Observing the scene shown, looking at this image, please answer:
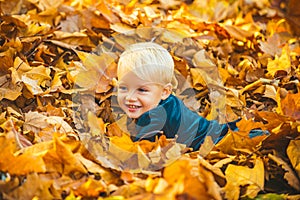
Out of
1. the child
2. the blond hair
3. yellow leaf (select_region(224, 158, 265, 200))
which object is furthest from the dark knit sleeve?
yellow leaf (select_region(224, 158, 265, 200))

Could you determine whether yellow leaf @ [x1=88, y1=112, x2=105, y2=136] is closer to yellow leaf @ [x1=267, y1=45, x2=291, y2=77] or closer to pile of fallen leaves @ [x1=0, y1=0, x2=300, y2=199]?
pile of fallen leaves @ [x1=0, y1=0, x2=300, y2=199]

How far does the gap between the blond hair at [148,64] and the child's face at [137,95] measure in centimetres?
2

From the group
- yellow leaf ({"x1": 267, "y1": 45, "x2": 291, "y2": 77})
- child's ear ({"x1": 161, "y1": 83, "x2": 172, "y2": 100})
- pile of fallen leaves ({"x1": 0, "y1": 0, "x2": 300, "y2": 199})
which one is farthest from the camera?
yellow leaf ({"x1": 267, "y1": 45, "x2": 291, "y2": 77})

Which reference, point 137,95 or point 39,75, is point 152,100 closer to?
point 137,95

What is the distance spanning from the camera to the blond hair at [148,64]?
197 centimetres

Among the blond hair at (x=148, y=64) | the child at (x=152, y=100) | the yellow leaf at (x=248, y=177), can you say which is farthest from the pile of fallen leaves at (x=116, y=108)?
the blond hair at (x=148, y=64)

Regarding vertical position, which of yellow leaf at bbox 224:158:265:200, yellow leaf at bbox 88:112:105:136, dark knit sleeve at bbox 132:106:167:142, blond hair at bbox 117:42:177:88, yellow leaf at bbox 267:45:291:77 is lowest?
yellow leaf at bbox 267:45:291:77

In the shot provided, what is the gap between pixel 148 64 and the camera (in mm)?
1975

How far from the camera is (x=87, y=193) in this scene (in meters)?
1.53

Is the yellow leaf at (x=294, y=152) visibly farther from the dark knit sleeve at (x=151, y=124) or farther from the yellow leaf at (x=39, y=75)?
the yellow leaf at (x=39, y=75)

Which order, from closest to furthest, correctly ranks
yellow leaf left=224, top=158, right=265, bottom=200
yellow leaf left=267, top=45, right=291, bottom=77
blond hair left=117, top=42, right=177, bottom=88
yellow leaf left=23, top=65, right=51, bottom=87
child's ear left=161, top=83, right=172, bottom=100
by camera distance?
yellow leaf left=224, top=158, right=265, bottom=200 < blond hair left=117, top=42, right=177, bottom=88 < child's ear left=161, top=83, right=172, bottom=100 < yellow leaf left=23, top=65, right=51, bottom=87 < yellow leaf left=267, top=45, right=291, bottom=77

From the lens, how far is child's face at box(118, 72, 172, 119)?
6.51 feet

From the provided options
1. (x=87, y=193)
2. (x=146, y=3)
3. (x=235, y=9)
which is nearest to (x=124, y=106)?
(x=87, y=193)

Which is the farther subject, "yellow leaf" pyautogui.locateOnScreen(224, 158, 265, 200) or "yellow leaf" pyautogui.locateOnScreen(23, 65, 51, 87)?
"yellow leaf" pyautogui.locateOnScreen(23, 65, 51, 87)
